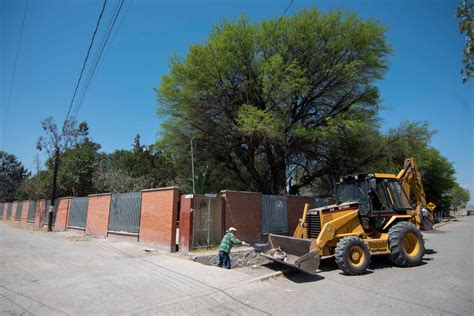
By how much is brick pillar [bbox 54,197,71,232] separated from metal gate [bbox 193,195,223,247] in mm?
17912

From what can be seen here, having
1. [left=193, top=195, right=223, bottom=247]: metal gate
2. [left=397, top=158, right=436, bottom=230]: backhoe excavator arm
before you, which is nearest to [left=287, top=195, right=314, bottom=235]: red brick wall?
[left=193, top=195, right=223, bottom=247]: metal gate

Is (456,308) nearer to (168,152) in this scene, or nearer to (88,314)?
(88,314)

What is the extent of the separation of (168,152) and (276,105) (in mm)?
8387

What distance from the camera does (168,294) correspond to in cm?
728

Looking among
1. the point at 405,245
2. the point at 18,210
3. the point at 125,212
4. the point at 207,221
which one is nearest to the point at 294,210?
the point at 207,221

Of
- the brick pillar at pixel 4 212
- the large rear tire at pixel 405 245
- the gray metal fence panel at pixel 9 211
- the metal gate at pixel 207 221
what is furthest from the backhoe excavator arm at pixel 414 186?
the brick pillar at pixel 4 212

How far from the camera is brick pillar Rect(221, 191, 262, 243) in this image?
1479 centimetres

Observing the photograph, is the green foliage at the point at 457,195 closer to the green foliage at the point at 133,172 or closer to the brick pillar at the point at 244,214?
the green foliage at the point at 133,172

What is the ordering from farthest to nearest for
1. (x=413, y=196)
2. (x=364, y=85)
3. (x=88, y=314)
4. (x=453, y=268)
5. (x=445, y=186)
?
(x=445, y=186) → (x=364, y=85) → (x=413, y=196) → (x=453, y=268) → (x=88, y=314)

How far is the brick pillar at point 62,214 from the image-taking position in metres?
27.0

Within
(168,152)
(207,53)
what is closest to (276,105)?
(207,53)

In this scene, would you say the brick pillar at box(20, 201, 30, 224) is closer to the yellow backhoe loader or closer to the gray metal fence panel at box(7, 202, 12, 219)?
the gray metal fence panel at box(7, 202, 12, 219)

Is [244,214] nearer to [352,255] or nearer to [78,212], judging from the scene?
[352,255]

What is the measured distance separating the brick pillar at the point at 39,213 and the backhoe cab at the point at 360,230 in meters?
30.3
